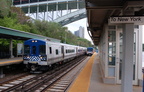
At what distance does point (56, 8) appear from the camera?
1921 inches

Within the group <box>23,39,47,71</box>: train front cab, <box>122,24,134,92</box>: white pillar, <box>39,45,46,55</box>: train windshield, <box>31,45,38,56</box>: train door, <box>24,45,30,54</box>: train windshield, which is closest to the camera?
<box>122,24,134,92</box>: white pillar

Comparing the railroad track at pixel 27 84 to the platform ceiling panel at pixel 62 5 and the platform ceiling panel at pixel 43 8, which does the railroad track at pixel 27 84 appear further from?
the platform ceiling panel at pixel 43 8

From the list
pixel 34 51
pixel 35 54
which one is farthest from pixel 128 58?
pixel 34 51

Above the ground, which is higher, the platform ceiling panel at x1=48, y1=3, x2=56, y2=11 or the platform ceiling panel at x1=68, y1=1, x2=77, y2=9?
the platform ceiling panel at x1=68, y1=1, x2=77, y2=9

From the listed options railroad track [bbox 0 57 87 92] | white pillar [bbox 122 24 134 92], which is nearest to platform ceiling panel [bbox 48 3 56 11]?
railroad track [bbox 0 57 87 92]

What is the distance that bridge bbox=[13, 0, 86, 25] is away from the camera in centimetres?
4753

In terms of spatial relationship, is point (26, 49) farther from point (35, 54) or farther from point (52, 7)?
point (52, 7)

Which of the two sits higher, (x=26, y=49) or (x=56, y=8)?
(x=56, y=8)

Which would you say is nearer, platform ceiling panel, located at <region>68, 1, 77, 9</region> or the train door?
the train door

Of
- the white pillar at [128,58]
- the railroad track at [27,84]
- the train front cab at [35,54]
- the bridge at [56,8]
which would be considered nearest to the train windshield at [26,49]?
the train front cab at [35,54]

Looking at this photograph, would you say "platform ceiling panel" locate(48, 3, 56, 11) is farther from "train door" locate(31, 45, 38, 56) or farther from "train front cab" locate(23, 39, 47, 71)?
"train door" locate(31, 45, 38, 56)

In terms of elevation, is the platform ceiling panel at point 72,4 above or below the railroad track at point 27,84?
above

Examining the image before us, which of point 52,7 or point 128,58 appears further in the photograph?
point 52,7

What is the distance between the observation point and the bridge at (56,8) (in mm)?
47531
